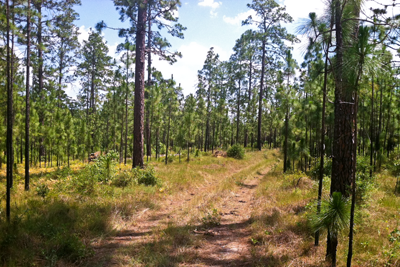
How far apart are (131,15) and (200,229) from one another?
10.1 meters

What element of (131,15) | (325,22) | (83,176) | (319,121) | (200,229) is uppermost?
(131,15)

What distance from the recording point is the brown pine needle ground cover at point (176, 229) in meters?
4.29

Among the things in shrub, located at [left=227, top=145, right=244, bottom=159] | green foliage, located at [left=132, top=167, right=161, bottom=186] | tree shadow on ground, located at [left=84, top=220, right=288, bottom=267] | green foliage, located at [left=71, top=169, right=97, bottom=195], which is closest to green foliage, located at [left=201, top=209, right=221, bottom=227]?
tree shadow on ground, located at [left=84, top=220, right=288, bottom=267]

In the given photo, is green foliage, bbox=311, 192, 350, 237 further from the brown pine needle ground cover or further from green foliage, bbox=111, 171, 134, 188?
green foliage, bbox=111, 171, 134, 188

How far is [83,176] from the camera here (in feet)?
26.3

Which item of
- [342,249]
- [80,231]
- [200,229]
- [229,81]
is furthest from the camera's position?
[229,81]

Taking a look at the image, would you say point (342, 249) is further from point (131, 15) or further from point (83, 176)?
point (131, 15)

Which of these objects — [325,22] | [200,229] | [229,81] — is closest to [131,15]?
[325,22]

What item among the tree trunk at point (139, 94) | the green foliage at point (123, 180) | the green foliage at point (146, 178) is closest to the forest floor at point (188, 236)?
the green foliage at point (146, 178)

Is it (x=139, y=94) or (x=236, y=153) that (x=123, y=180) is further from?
(x=236, y=153)

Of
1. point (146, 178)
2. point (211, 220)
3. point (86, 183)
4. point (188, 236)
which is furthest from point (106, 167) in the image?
point (188, 236)

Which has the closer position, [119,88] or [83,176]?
[83,176]

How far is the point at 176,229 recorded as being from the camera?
Result: 19.0ft

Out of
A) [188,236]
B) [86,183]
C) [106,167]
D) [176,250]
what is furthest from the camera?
[106,167]
